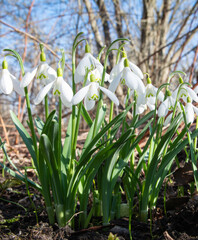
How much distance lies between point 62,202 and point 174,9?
5928mm

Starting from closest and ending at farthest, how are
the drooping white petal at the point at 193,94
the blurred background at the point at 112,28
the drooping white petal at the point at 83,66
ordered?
1. the drooping white petal at the point at 83,66
2. the drooping white petal at the point at 193,94
3. the blurred background at the point at 112,28

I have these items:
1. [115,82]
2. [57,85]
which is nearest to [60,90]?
[57,85]

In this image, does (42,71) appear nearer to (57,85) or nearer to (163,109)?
(57,85)

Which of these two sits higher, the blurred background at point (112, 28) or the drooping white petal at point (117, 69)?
the blurred background at point (112, 28)

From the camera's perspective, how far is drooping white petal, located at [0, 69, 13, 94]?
105cm

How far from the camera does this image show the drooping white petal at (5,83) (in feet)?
3.44

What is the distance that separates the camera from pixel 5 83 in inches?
41.5

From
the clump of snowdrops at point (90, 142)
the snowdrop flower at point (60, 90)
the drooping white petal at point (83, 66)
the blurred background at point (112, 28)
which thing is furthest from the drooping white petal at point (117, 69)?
the blurred background at point (112, 28)

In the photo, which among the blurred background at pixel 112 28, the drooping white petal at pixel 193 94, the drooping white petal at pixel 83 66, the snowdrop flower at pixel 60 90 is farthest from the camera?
the blurred background at pixel 112 28

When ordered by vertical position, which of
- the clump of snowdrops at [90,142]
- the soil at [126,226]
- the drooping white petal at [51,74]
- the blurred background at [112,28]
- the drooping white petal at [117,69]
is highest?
the blurred background at [112,28]

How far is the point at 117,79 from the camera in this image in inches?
45.0

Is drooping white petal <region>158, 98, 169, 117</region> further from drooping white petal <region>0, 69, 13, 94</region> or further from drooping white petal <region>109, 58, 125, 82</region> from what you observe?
drooping white petal <region>0, 69, 13, 94</region>

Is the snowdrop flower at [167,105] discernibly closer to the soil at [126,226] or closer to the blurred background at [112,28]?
the soil at [126,226]

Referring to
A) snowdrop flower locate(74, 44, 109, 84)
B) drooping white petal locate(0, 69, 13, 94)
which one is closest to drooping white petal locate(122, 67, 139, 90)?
snowdrop flower locate(74, 44, 109, 84)
